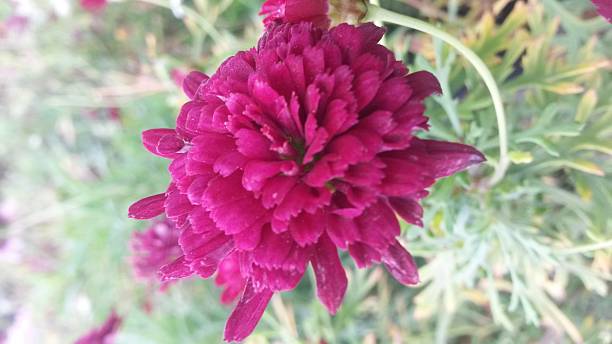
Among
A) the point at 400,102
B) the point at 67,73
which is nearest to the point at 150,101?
the point at 67,73

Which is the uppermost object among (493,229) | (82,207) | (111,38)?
(111,38)

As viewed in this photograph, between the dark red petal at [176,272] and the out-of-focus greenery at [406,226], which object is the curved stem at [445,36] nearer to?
the out-of-focus greenery at [406,226]

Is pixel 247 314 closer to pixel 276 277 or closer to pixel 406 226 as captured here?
pixel 276 277

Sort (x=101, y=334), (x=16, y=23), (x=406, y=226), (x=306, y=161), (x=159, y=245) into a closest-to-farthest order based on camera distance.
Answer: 1. (x=306, y=161)
2. (x=406, y=226)
3. (x=159, y=245)
4. (x=101, y=334)
5. (x=16, y=23)

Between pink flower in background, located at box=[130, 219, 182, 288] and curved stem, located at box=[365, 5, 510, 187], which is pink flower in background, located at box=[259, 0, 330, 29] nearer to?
curved stem, located at box=[365, 5, 510, 187]

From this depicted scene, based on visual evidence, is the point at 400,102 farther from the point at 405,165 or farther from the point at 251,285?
the point at 251,285

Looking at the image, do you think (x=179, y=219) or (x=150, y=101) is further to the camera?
(x=150, y=101)

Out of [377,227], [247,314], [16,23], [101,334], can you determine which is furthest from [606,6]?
[16,23]

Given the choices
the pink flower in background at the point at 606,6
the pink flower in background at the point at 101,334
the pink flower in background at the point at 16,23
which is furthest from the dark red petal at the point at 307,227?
the pink flower in background at the point at 16,23
